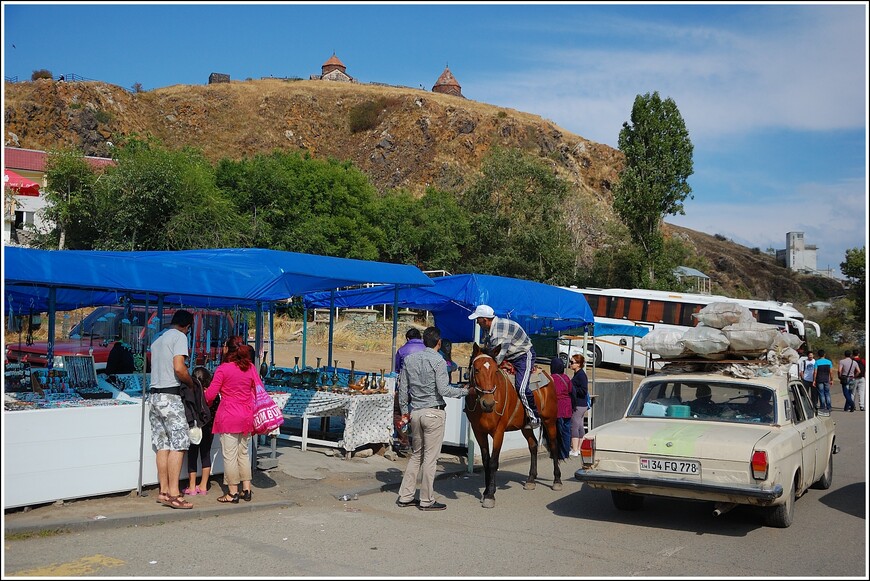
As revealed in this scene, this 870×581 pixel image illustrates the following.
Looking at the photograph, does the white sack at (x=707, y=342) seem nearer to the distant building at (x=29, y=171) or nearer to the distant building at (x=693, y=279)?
the distant building at (x=29, y=171)

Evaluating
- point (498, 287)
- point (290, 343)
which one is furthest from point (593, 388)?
point (290, 343)

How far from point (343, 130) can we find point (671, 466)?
97.5 metres

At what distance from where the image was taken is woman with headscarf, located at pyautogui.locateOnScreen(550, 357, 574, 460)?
1375 cm

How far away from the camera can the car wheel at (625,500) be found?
969 centimetres

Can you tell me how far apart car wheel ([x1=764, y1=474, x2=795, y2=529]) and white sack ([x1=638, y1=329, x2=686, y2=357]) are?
94.0 inches

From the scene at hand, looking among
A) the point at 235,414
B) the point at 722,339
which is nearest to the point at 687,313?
the point at 722,339

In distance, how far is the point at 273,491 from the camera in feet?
33.6

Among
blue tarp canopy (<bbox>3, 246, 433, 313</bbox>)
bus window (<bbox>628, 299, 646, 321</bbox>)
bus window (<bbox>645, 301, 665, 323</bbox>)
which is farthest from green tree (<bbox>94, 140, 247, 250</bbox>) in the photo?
blue tarp canopy (<bbox>3, 246, 433, 313</bbox>)

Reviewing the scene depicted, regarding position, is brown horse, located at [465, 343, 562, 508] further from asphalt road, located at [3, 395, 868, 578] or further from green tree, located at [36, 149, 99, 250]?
green tree, located at [36, 149, 99, 250]

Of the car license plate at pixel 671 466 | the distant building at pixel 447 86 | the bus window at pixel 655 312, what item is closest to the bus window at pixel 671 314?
the bus window at pixel 655 312

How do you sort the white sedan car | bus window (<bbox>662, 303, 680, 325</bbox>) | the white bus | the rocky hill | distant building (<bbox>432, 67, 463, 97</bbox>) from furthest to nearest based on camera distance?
distant building (<bbox>432, 67, 463, 97</bbox>) → the rocky hill → bus window (<bbox>662, 303, 680, 325</bbox>) → the white bus → the white sedan car

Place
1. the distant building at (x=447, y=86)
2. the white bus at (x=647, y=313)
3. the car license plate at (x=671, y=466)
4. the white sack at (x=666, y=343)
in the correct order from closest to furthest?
the car license plate at (x=671, y=466) → the white sack at (x=666, y=343) → the white bus at (x=647, y=313) → the distant building at (x=447, y=86)

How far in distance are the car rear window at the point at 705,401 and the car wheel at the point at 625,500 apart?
1.00m

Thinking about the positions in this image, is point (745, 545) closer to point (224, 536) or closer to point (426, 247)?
point (224, 536)
